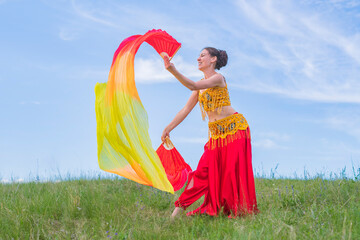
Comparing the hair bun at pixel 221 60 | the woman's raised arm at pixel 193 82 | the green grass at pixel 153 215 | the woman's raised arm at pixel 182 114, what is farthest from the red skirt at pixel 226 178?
the hair bun at pixel 221 60

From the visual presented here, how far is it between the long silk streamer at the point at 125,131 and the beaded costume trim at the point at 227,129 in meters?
0.97

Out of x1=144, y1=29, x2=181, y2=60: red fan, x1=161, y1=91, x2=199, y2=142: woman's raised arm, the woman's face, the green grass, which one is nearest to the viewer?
the green grass

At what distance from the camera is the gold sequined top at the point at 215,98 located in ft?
16.5

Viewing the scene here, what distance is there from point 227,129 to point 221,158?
404 mm

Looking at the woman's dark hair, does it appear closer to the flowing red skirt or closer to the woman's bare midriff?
the woman's bare midriff

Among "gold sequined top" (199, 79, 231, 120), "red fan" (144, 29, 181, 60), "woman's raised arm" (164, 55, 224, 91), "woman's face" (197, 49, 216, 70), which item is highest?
"red fan" (144, 29, 181, 60)

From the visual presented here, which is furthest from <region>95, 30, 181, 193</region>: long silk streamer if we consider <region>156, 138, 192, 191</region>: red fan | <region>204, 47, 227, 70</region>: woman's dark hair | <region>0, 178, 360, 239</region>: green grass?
<region>204, 47, 227, 70</region>: woman's dark hair

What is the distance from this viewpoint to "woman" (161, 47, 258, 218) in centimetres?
504

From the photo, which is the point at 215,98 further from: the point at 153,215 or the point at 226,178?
the point at 153,215

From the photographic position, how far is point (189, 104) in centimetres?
539

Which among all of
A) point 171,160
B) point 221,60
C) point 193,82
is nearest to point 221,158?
point 171,160

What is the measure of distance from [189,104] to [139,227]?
70.9 inches

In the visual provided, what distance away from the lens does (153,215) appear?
566cm

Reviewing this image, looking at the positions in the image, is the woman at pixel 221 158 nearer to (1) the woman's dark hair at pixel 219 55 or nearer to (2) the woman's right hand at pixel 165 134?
(1) the woman's dark hair at pixel 219 55
